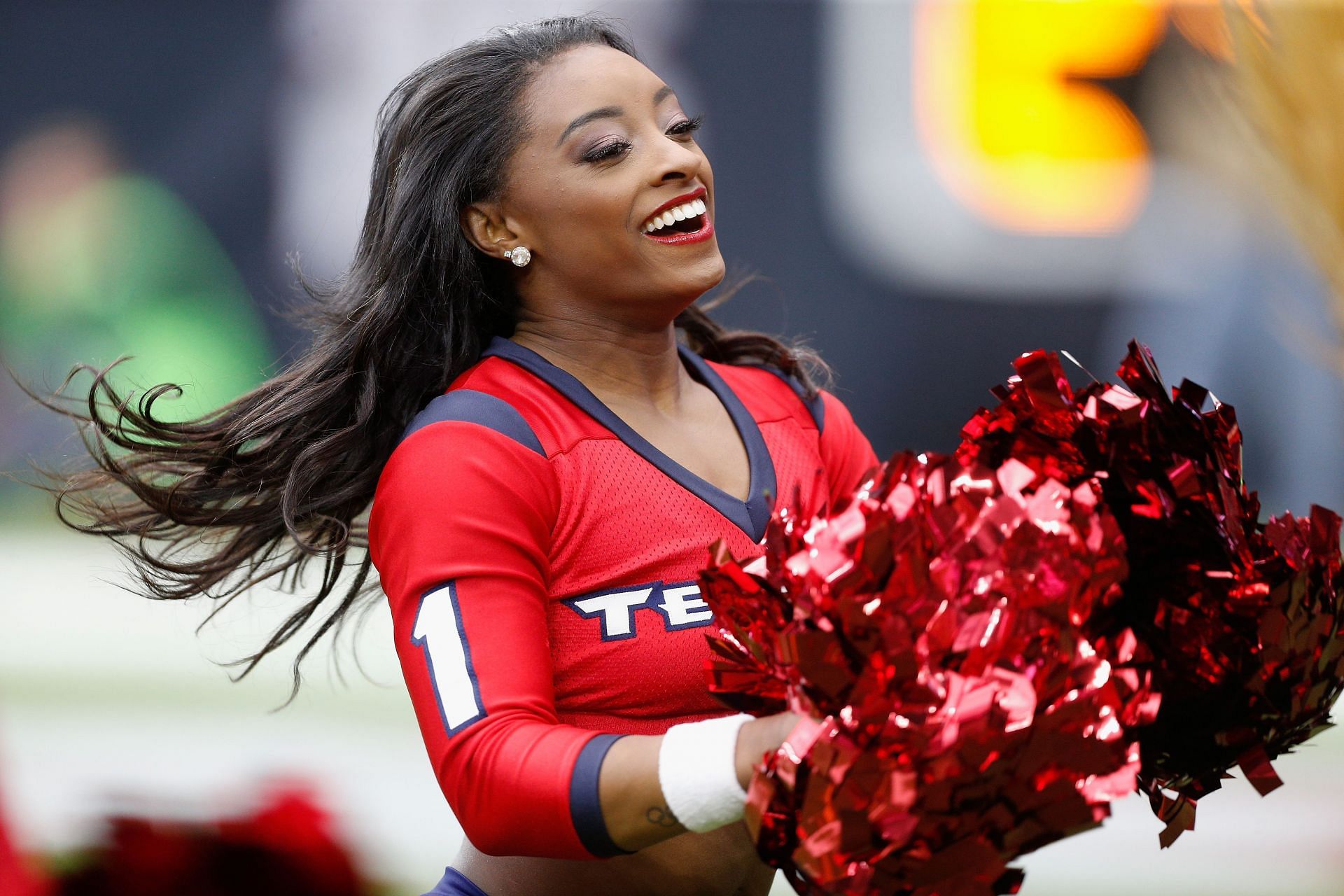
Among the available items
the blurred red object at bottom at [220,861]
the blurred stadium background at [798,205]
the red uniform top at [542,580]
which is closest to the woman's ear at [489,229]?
the red uniform top at [542,580]

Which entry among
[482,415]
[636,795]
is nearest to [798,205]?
[482,415]

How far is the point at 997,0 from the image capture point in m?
3.17

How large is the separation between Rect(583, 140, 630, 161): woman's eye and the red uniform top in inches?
8.4

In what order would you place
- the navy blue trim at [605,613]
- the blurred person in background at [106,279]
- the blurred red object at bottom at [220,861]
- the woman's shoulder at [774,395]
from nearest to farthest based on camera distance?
the navy blue trim at [605,613]
the woman's shoulder at [774,395]
the blurred red object at bottom at [220,861]
the blurred person in background at [106,279]

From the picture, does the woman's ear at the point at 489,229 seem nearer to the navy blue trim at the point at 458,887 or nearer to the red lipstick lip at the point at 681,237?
the red lipstick lip at the point at 681,237

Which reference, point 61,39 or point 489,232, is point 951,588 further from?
point 61,39

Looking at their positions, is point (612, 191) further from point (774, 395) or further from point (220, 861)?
point (220, 861)

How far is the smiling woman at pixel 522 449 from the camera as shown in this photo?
121 centimetres

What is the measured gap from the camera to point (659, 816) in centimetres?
105

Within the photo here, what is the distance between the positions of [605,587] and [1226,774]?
0.56 m

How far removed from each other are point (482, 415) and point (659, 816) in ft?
1.47

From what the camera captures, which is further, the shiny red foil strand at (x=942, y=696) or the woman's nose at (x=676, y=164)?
the woman's nose at (x=676, y=164)

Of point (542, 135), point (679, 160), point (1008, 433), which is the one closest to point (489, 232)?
point (542, 135)

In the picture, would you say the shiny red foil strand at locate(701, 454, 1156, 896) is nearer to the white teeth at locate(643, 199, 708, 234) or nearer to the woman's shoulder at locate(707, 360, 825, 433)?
the white teeth at locate(643, 199, 708, 234)
